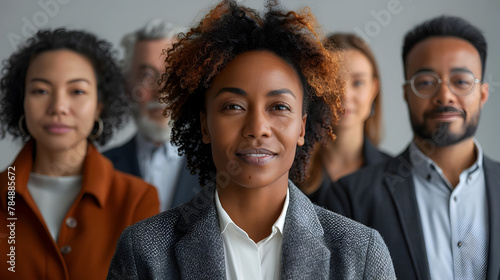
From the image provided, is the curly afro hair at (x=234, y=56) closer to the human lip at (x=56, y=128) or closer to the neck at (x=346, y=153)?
the human lip at (x=56, y=128)

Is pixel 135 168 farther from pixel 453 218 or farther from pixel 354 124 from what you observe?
pixel 453 218

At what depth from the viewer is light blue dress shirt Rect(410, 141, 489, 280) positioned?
9.51 feet

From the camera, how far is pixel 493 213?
2.95 meters

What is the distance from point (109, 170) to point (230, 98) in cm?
136

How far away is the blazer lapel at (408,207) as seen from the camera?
9.48 feet

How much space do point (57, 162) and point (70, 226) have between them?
362mm

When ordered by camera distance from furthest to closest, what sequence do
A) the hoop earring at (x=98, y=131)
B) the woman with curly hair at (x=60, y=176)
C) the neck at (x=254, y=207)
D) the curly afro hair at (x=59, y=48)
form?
1. the hoop earring at (x=98, y=131)
2. the curly afro hair at (x=59, y=48)
3. the woman with curly hair at (x=60, y=176)
4. the neck at (x=254, y=207)

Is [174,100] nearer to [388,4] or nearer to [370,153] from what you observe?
[370,153]

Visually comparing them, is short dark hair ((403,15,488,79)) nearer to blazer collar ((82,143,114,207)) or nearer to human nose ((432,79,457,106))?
human nose ((432,79,457,106))

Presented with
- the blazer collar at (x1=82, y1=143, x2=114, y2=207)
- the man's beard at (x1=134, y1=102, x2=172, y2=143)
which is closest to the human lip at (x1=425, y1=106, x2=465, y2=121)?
the blazer collar at (x1=82, y1=143, x2=114, y2=207)

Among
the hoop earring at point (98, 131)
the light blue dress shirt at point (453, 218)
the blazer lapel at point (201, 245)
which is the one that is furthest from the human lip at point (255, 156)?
the hoop earring at point (98, 131)

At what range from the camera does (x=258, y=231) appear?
7.77 feet

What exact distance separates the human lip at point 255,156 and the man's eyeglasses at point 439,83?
3.69 ft

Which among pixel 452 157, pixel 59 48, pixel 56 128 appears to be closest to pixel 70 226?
pixel 56 128
